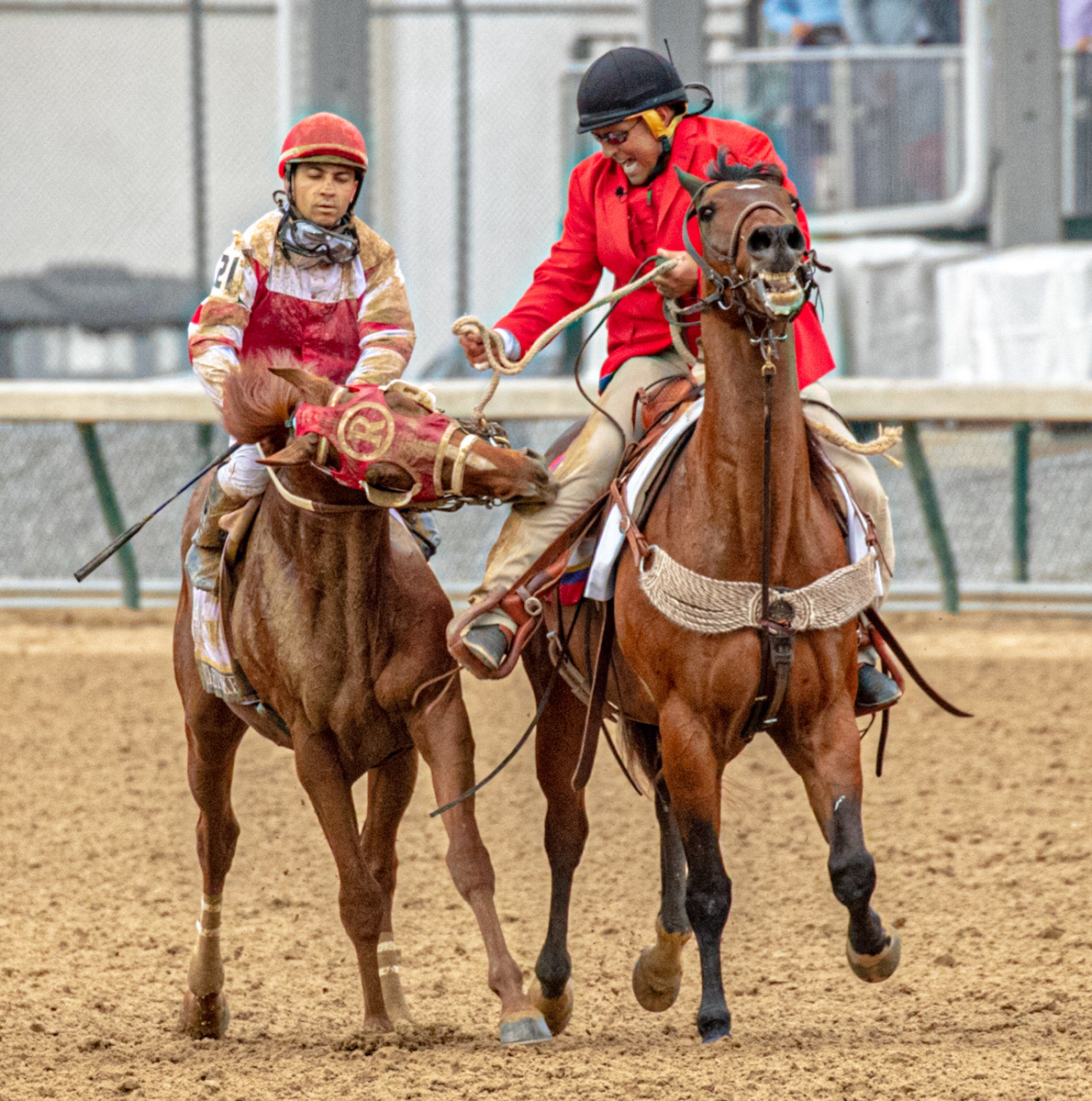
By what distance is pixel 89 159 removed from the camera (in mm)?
15344

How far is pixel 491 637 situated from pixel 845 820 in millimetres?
1068

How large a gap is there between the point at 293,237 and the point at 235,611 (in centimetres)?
104

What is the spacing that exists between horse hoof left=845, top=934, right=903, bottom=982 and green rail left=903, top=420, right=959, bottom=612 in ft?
19.0

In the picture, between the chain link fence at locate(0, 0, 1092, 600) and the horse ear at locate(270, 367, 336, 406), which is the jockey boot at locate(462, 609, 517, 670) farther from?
the chain link fence at locate(0, 0, 1092, 600)

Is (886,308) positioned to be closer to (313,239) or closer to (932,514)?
(932,514)

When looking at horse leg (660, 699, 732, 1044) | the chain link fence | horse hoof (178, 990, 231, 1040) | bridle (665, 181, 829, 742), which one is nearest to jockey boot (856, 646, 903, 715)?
bridle (665, 181, 829, 742)

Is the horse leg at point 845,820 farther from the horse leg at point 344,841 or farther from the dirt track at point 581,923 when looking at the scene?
the horse leg at point 344,841

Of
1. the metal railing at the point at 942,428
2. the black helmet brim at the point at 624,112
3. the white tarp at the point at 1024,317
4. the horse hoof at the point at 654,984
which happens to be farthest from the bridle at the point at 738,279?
the white tarp at the point at 1024,317

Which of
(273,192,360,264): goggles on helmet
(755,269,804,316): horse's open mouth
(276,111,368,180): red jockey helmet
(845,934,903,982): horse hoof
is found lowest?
(845,934,903,982): horse hoof

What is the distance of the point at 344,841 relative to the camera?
196 inches

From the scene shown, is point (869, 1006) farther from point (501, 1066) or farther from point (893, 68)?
point (893, 68)

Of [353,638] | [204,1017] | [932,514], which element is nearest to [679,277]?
[353,638]

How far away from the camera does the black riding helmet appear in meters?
4.93

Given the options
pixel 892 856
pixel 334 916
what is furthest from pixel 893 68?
pixel 334 916
